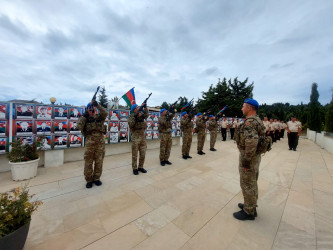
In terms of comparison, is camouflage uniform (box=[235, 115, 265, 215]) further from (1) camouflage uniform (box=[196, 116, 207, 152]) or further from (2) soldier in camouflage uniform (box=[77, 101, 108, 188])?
(1) camouflage uniform (box=[196, 116, 207, 152])

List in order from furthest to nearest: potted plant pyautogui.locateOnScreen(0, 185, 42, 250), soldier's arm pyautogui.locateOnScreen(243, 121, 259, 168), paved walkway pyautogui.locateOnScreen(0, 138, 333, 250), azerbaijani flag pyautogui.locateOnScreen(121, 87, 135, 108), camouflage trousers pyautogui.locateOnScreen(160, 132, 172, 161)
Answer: azerbaijani flag pyautogui.locateOnScreen(121, 87, 135, 108) < camouflage trousers pyautogui.locateOnScreen(160, 132, 172, 161) < soldier's arm pyautogui.locateOnScreen(243, 121, 259, 168) < paved walkway pyautogui.locateOnScreen(0, 138, 333, 250) < potted plant pyautogui.locateOnScreen(0, 185, 42, 250)

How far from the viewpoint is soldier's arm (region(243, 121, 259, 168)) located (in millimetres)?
2057

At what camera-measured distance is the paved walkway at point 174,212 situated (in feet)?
5.96

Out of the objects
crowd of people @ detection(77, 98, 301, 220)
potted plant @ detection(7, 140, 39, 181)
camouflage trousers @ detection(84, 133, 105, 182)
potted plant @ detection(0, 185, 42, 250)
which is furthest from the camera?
potted plant @ detection(7, 140, 39, 181)

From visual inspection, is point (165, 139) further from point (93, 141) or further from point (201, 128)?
point (93, 141)

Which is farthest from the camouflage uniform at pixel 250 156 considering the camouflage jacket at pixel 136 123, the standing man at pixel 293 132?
the standing man at pixel 293 132

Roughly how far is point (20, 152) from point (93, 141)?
185 cm

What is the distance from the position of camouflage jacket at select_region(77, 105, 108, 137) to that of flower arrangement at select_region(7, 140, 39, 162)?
156 cm

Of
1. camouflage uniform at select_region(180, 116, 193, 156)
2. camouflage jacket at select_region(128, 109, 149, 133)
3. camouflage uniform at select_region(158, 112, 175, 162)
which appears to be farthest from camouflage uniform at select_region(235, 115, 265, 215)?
camouflage uniform at select_region(180, 116, 193, 156)

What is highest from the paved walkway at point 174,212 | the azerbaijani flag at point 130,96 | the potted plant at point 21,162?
the azerbaijani flag at point 130,96

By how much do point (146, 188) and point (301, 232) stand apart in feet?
8.50

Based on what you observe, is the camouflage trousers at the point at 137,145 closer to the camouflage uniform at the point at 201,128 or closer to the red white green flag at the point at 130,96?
the camouflage uniform at the point at 201,128

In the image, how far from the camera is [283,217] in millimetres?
2326

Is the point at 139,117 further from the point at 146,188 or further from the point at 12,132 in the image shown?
the point at 12,132
